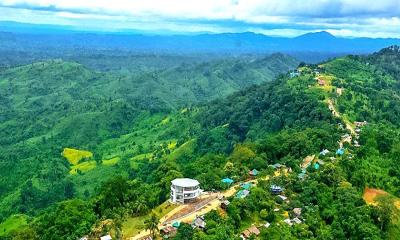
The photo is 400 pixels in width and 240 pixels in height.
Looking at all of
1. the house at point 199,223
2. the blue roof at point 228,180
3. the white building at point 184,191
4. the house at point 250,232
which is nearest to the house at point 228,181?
the blue roof at point 228,180

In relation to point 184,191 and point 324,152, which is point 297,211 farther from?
point 324,152

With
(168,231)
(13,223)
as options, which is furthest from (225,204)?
(13,223)

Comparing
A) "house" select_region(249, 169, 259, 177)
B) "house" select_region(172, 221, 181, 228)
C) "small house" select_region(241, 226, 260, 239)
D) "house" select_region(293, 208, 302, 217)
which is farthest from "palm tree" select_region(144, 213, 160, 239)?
"house" select_region(249, 169, 259, 177)

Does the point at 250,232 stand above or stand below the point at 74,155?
above

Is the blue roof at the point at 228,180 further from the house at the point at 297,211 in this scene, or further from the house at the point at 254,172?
the house at the point at 297,211

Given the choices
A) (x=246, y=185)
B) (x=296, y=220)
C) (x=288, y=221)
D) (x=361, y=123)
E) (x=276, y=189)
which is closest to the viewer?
(x=288, y=221)

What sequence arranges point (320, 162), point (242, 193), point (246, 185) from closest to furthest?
point (242, 193), point (246, 185), point (320, 162)
